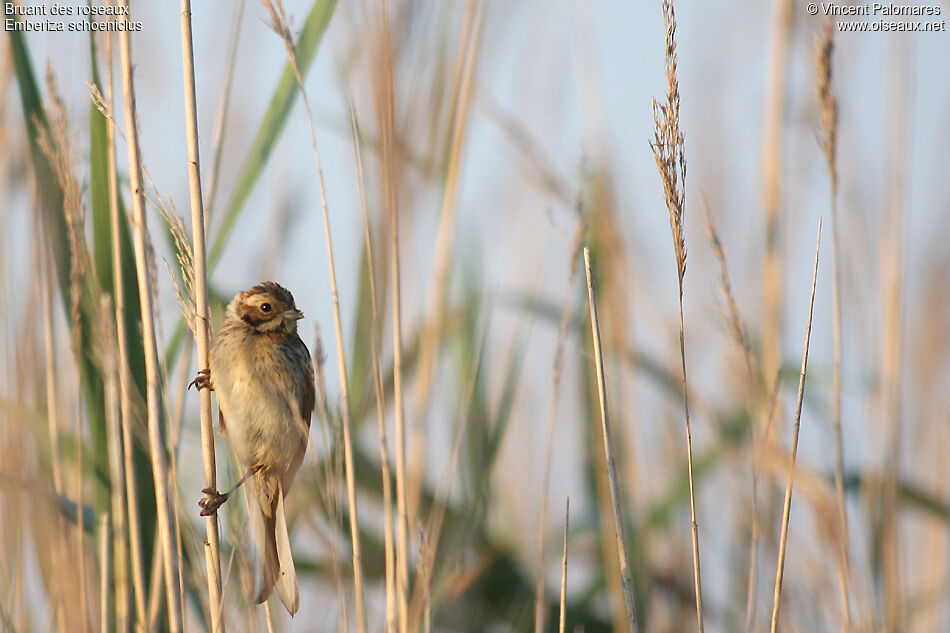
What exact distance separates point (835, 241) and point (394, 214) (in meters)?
1.01

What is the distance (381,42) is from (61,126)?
609 millimetres

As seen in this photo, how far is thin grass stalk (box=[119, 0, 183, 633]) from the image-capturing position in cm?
158

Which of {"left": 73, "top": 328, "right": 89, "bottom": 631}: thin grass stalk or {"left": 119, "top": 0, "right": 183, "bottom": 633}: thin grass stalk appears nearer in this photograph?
{"left": 119, "top": 0, "right": 183, "bottom": 633}: thin grass stalk

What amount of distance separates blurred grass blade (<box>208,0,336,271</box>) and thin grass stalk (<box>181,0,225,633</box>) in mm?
308

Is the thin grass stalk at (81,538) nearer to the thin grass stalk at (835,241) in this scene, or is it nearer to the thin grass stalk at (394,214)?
the thin grass stalk at (394,214)

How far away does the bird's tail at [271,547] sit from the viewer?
6.24 ft

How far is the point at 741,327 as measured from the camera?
1.83 m

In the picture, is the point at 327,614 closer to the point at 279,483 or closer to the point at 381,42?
the point at 279,483

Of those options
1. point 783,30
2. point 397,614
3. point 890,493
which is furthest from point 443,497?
point 783,30

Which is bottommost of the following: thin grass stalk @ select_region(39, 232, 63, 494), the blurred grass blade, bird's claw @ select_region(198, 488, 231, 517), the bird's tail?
the bird's tail

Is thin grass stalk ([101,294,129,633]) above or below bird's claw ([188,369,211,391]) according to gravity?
below

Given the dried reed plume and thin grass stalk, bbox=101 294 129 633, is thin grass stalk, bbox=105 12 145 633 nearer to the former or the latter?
thin grass stalk, bbox=101 294 129 633

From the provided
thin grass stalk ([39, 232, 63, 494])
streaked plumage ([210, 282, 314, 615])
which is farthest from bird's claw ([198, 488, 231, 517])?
thin grass stalk ([39, 232, 63, 494])

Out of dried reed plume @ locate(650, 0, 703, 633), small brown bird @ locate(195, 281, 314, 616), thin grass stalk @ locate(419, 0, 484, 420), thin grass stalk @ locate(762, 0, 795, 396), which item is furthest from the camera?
thin grass stalk @ locate(762, 0, 795, 396)
